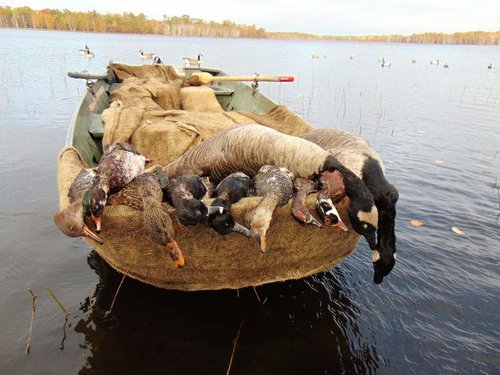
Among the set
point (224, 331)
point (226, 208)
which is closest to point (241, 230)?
point (226, 208)

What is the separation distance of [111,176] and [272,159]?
1755mm

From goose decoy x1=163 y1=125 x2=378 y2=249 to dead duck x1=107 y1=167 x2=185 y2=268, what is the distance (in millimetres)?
1176

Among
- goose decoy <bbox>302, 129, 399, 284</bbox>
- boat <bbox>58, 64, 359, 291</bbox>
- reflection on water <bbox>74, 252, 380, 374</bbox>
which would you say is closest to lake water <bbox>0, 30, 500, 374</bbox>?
reflection on water <bbox>74, 252, 380, 374</bbox>

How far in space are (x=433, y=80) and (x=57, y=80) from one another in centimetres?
2572

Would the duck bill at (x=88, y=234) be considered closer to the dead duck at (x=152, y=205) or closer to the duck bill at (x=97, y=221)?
the duck bill at (x=97, y=221)

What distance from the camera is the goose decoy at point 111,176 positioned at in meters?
2.99

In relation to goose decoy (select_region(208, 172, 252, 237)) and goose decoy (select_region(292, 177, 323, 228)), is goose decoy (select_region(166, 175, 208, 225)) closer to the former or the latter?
goose decoy (select_region(208, 172, 252, 237))

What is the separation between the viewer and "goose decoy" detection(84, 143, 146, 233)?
9.82 feet

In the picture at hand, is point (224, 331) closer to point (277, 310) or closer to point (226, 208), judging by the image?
point (277, 310)

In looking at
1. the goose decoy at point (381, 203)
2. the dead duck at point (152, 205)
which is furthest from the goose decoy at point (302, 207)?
the dead duck at point (152, 205)

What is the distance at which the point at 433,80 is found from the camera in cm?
2856

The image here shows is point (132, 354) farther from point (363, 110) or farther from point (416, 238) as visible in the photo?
point (363, 110)

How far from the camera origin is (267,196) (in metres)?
3.36

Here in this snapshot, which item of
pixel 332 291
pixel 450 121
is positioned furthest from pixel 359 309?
pixel 450 121
